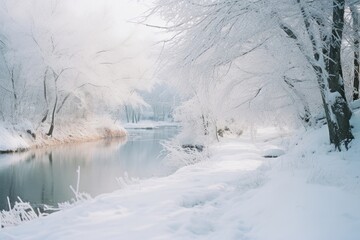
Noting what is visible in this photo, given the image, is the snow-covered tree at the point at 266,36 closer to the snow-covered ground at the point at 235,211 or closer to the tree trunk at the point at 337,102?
the tree trunk at the point at 337,102

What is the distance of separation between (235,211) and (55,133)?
969 inches

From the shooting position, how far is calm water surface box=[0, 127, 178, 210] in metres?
11.4

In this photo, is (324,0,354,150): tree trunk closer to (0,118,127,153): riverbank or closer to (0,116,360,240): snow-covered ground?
(0,116,360,240): snow-covered ground

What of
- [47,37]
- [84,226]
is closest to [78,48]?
[47,37]

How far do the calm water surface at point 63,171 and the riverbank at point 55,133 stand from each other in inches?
52.1

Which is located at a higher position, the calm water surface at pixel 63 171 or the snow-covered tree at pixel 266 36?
the snow-covered tree at pixel 266 36

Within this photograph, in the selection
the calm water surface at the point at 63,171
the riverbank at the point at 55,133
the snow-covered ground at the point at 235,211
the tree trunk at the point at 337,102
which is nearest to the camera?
the snow-covered ground at the point at 235,211

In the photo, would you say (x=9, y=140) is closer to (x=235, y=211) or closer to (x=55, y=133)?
(x=55, y=133)

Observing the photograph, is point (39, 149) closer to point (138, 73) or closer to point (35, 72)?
point (35, 72)

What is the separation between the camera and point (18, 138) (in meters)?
21.8

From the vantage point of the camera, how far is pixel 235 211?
505 cm

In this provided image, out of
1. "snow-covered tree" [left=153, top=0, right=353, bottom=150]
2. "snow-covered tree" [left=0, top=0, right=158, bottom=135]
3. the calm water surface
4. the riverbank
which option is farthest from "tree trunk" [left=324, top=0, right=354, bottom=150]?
the riverbank

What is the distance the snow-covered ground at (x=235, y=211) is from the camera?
385 cm

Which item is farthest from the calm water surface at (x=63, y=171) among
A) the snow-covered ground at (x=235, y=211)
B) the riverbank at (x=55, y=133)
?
the snow-covered ground at (x=235, y=211)
